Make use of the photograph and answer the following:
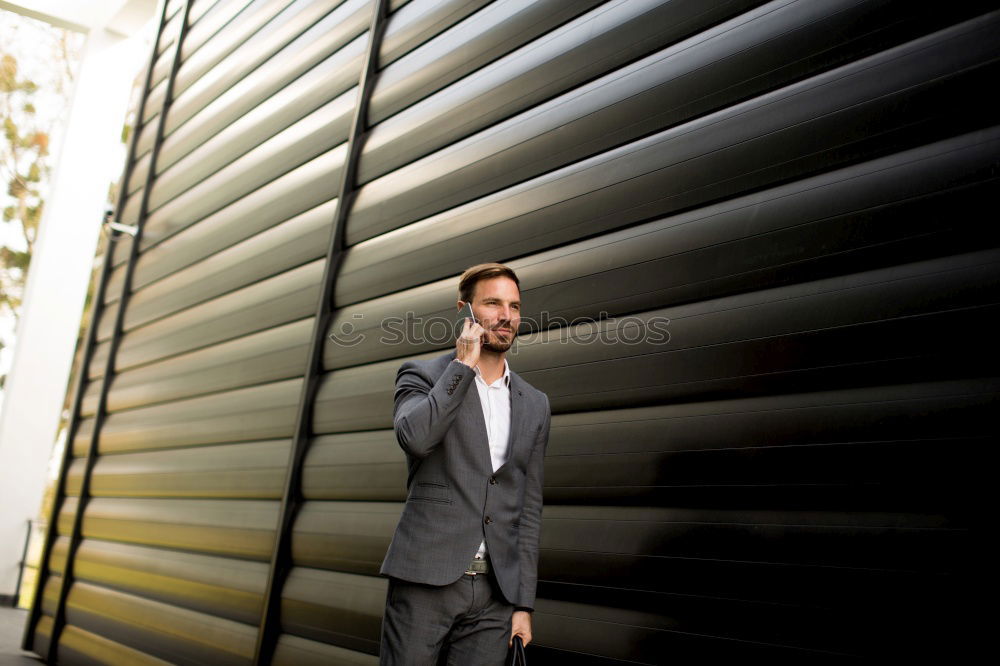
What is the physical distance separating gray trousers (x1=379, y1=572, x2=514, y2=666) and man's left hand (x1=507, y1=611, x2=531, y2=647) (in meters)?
0.01

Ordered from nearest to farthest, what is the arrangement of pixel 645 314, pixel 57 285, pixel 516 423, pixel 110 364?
pixel 516 423, pixel 645 314, pixel 110 364, pixel 57 285

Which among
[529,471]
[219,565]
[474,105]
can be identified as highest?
[474,105]

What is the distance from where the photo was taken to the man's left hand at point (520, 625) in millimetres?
2334

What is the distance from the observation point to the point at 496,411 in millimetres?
2521

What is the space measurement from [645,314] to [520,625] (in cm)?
102

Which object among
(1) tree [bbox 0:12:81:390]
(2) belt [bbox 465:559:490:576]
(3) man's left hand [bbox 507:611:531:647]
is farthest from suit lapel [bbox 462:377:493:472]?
(1) tree [bbox 0:12:81:390]

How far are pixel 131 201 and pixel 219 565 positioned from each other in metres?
4.17

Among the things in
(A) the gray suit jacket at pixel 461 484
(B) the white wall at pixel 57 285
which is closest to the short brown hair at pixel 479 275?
(A) the gray suit jacket at pixel 461 484

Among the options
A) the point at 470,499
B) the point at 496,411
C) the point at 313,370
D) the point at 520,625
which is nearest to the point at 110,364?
the point at 313,370

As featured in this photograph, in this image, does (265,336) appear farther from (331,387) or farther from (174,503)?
(174,503)

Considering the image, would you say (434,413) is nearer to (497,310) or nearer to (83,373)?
(497,310)

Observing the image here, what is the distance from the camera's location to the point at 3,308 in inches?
591

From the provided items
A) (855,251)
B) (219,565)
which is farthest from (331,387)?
(855,251)

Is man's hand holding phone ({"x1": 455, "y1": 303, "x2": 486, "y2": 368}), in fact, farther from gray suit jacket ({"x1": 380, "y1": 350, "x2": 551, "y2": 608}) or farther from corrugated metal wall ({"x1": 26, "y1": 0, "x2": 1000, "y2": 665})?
corrugated metal wall ({"x1": 26, "y1": 0, "x2": 1000, "y2": 665})
